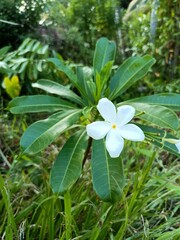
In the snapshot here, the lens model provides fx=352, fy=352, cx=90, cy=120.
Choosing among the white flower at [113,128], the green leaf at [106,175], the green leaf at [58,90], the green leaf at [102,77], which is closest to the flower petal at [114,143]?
the white flower at [113,128]

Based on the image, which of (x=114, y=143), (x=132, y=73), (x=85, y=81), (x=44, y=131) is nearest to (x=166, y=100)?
(x=132, y=73)

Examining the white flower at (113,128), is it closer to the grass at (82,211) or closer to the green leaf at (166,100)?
the grass at (82,211)

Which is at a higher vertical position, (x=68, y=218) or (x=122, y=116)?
(x=122, y=116)

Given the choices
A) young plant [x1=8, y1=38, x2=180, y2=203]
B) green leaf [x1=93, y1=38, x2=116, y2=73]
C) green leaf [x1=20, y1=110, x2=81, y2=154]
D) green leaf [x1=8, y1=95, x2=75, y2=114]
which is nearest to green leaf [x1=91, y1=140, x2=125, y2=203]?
young plant [x1=8, y1=38, x2=180, y2=203]

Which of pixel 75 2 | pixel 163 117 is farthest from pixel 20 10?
pixel 163 117

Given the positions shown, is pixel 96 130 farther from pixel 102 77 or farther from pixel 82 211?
pixel 82 211

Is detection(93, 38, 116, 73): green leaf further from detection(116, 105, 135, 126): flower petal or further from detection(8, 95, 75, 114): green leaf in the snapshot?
detection(116, 105, 135, 126): flower petal
